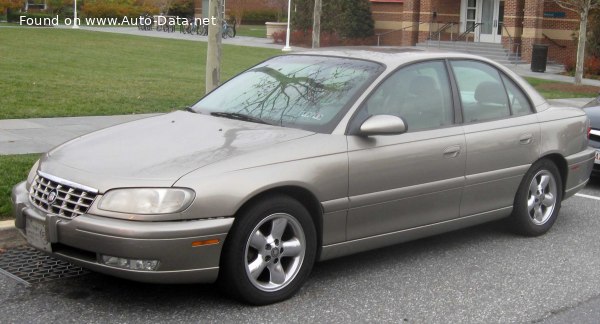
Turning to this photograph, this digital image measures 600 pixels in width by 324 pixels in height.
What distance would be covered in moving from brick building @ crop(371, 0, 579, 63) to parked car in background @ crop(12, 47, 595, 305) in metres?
25.6

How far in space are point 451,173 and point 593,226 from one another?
7.38 feet

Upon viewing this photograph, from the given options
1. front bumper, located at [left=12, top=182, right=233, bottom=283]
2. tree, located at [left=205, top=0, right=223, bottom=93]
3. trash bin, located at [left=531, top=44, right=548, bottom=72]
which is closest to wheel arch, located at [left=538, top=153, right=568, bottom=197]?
front bumper, located at [left=12, top=182, right=233, bottom=283]

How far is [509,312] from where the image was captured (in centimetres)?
494

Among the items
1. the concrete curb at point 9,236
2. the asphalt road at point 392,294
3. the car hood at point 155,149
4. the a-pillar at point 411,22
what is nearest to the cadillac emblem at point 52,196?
the car hood at point 155,149

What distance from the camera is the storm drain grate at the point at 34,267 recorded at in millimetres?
5237

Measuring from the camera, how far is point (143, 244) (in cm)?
426

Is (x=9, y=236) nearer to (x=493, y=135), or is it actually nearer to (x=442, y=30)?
(x=493, y=135)

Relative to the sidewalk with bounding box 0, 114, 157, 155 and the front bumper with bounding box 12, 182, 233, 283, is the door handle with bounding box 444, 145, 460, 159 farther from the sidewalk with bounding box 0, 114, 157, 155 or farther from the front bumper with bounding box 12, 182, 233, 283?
the sidewalk with bounding box 0, 114, 157, 155

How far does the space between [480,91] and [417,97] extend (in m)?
0.79

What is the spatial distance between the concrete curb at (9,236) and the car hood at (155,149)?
0.96 meters

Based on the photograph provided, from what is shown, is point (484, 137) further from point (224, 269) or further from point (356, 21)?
point (356, 21)

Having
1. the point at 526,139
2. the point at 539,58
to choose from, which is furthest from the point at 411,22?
the point at 526,139

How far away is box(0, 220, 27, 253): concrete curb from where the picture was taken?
576 cm

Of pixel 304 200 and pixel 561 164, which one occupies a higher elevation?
pixel 304 200
